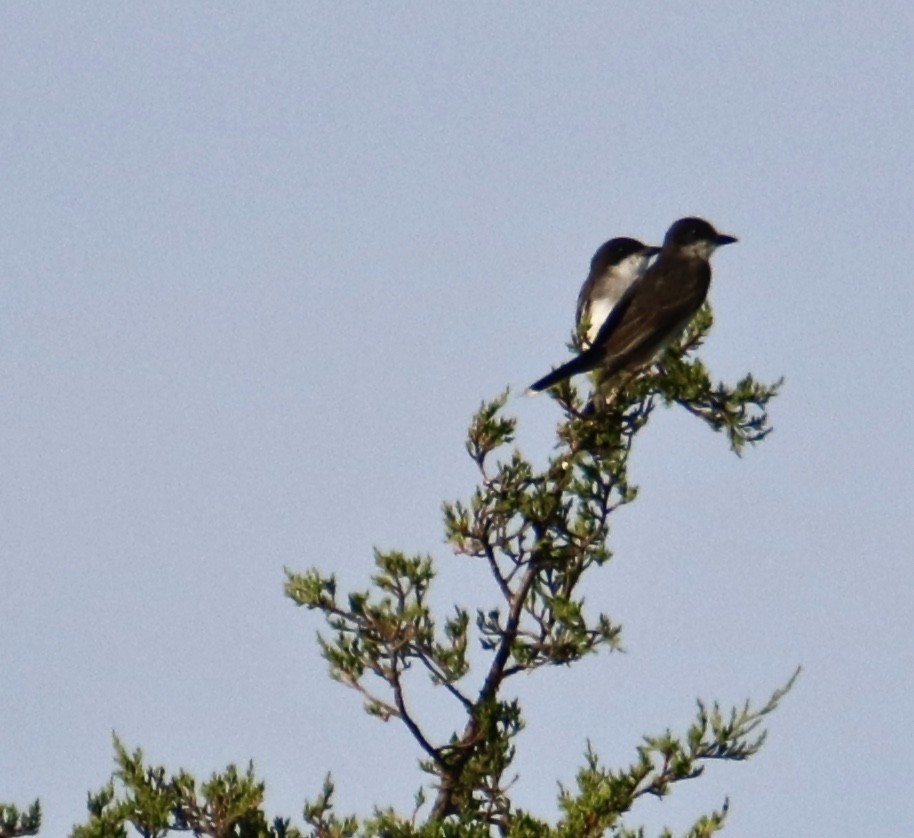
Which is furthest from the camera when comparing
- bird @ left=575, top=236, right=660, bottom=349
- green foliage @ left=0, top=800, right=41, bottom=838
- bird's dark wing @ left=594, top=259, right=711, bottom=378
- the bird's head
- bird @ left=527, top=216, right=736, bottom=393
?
bird @ left=575, top=236, right=660, bottom=349

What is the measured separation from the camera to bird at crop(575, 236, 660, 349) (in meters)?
12.6

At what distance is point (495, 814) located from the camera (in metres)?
6.35

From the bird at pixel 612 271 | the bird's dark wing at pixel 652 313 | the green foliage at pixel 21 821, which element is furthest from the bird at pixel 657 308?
the green foliage at pixel 21 821

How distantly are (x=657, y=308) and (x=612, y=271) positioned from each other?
267 cm

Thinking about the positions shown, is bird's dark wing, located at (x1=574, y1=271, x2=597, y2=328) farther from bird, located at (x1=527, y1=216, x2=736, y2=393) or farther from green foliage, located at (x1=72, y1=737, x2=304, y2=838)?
green foliage, located at (x1=72, y1=737, x2=304, y2=838)

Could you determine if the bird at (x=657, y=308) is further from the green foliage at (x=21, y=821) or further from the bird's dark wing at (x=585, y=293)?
the green foliage at (x=21, y=821)

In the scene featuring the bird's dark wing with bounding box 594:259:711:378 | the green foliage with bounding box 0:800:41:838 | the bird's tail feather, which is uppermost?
the bird's dark wing with bounding box 594:259:711:378

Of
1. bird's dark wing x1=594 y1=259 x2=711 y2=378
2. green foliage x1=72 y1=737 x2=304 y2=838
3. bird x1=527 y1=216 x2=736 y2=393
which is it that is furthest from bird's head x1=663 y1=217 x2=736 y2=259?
green foliage x1=72 y1=737 x2=304 y2=838

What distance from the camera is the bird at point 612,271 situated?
12.6 meters

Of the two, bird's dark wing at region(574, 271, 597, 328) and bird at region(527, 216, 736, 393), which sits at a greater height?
bird's dark wing at region(574, 271, 597, 328)

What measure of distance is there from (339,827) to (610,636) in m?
1.19

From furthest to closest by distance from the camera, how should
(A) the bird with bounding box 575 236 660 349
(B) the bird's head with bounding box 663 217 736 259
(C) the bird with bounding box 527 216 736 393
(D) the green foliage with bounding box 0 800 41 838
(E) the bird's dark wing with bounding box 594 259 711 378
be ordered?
(A) the bird with bounding box 575 236 660 349, (B) the bird's head with bounding box 663 217 736 259, (E) the bird's dark wing with bounding box 594 259 711 378, (C) the bird with bounding box 527 216 736 393, (D) the green foliage with bounding box 0 800 41 838

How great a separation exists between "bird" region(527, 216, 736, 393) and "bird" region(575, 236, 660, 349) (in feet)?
1.65

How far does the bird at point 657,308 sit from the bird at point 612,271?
1.65 feet
